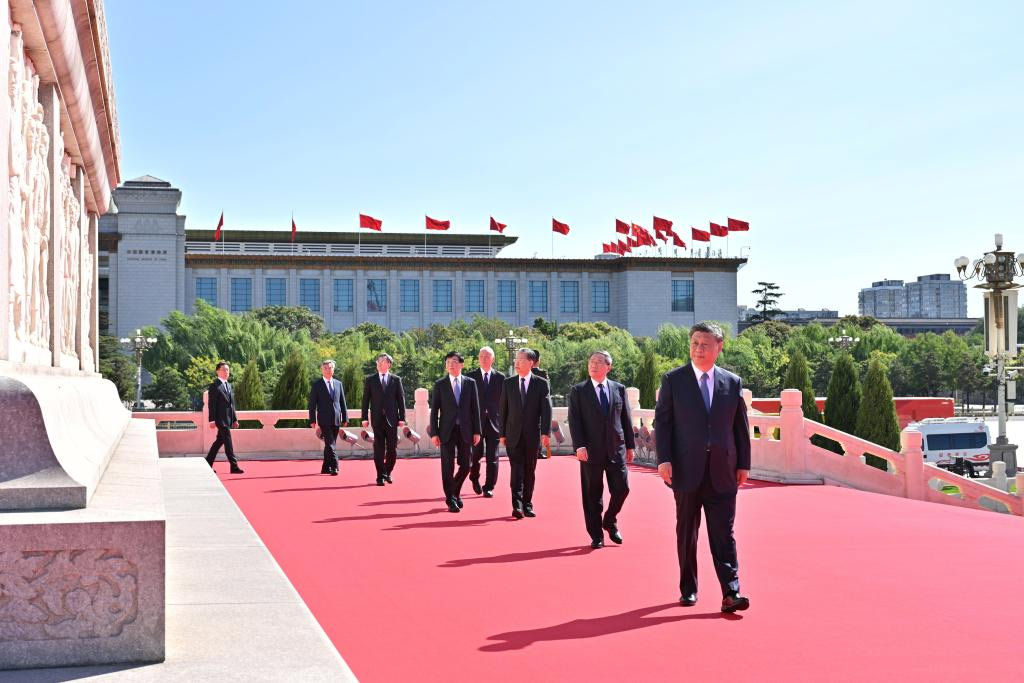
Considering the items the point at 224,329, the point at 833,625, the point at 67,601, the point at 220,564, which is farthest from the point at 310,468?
the point at 224,329

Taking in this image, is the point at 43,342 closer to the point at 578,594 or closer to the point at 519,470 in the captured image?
the point at 578,594

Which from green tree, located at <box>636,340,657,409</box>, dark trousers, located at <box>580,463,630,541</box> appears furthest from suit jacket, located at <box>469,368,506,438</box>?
green tree, located at <box>636,340,657,409</box>

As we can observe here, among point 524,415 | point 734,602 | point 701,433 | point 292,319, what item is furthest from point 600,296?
point 734,602

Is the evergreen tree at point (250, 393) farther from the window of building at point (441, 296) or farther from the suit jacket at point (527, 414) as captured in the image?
the window of building at point (441, 296)

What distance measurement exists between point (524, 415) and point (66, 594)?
7607 mm

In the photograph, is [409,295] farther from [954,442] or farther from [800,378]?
[800,378]

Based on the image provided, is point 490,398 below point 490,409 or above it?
above

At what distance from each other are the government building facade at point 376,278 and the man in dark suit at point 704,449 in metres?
80.6

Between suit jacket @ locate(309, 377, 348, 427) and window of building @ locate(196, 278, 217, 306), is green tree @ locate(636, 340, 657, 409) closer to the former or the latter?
suit jacket @ locate(309, 377, 348, 427)

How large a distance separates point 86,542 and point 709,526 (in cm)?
383

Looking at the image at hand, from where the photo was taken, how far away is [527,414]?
11508 millimetres

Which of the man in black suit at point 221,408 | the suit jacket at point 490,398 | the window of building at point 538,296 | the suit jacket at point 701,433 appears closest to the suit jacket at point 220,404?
the man in black suit at point 221,408

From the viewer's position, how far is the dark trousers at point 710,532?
660cm

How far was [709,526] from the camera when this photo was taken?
22.1 feet
